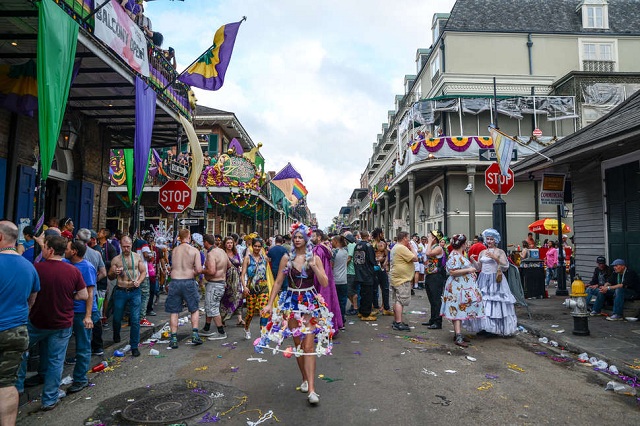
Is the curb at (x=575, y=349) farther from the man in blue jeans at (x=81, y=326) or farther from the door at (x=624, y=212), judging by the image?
the man in blue jeans at (x=81, y=326)

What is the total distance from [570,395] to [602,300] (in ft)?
19.8

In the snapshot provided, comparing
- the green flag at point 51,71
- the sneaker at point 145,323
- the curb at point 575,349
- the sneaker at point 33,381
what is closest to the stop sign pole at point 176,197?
the sneaker at point 145,323

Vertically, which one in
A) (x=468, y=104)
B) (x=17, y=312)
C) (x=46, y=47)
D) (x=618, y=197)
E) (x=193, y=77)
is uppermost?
(x=468, y=104)

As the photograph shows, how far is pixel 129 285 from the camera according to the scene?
261 inches

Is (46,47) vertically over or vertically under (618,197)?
over

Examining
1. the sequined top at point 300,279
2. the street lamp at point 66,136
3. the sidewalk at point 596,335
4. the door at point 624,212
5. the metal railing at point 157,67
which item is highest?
the metal railing at point 157,67

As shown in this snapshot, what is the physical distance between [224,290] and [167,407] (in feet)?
12.6

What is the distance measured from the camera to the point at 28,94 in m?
8.41

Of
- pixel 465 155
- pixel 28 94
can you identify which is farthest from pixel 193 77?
pixel 465 155

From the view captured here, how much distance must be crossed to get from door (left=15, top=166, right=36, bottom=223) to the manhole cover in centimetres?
650

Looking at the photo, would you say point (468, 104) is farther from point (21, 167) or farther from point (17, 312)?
point (17, 312)

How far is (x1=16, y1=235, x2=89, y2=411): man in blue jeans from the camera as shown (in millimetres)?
4277

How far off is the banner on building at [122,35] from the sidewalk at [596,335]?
956cm

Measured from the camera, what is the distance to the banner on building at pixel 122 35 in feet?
24.8
